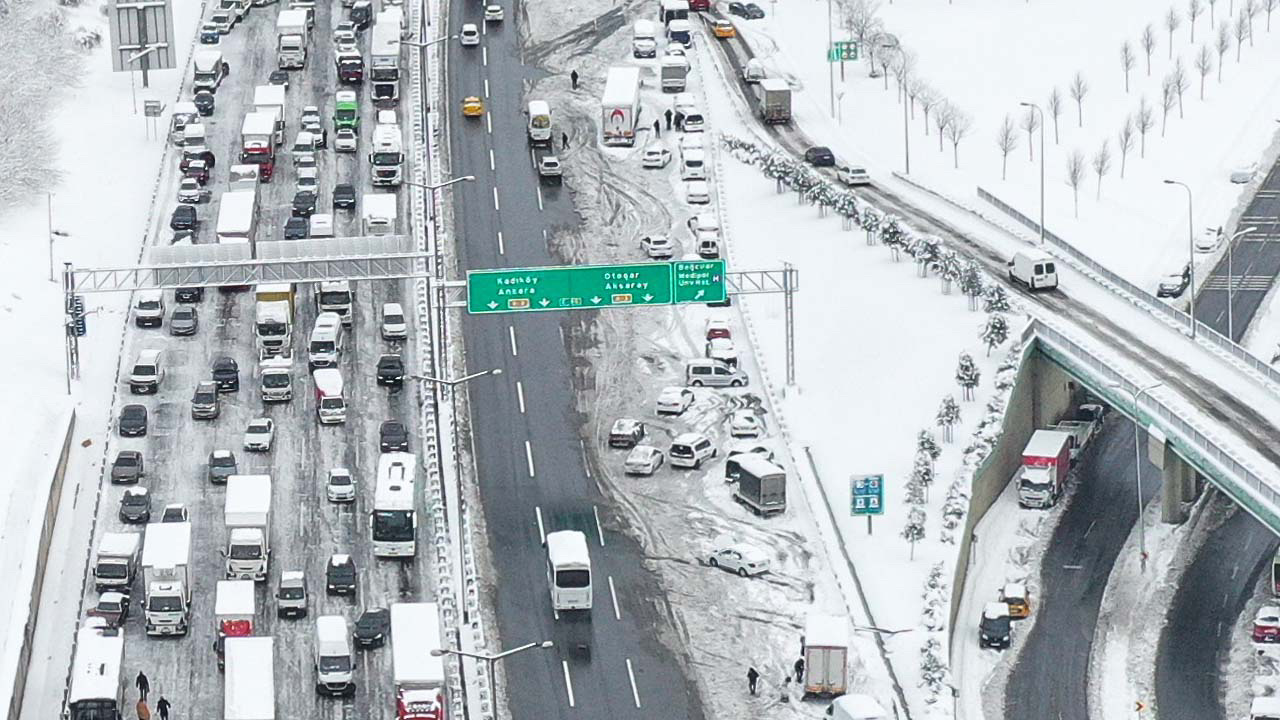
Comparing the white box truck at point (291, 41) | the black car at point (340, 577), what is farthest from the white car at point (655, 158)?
the black car at point (340, 577)

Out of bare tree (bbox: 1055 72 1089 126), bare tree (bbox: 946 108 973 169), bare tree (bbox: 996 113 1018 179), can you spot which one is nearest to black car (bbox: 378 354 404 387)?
bare tree (bbox: 946 108 973 169)

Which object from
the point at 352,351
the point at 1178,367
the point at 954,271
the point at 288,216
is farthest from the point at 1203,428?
the point at 288,216

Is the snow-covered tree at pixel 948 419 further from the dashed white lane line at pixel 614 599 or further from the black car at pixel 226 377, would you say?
the black car at pixel 226 377

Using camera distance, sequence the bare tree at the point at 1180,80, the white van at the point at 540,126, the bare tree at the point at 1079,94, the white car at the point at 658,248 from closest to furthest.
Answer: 1. the white car at the point at 658,248
2. the white van at the point at 540,126
3. the bare tree at the point at 1079,94
4. the bare tree at the point at 1180,80

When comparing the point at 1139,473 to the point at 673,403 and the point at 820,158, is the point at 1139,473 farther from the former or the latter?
the point at 820,158

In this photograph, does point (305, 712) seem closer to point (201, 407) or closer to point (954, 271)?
point (201, 407)

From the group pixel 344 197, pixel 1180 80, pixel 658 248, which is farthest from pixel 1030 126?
pixel 344 197
